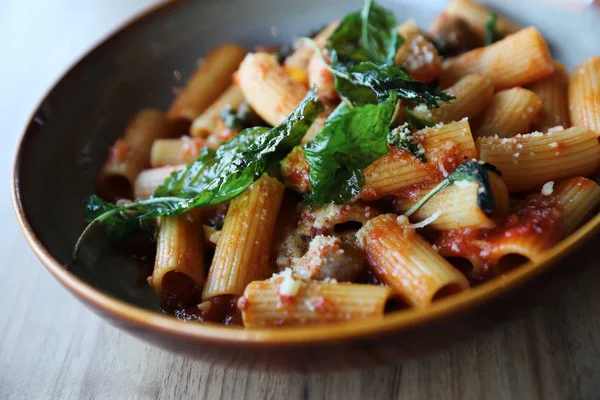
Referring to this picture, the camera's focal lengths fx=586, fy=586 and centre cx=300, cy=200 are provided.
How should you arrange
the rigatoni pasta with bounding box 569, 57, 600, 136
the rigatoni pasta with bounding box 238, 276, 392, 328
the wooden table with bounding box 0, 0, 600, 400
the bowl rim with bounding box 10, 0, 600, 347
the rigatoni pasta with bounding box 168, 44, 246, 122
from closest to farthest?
the bowl rim with bounding box 10, 0, 600, 347, the rigatoni pasta with bounding box 238, 276, 392, 328, the wooden table with bounding box 0, 0, 600, 400, the rigatoni pasta with bounding box 569, 57, 600, 136, the rigatoni pasta with bounding box 168, 44, 246, 122

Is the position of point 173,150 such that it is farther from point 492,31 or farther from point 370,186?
point 492,31

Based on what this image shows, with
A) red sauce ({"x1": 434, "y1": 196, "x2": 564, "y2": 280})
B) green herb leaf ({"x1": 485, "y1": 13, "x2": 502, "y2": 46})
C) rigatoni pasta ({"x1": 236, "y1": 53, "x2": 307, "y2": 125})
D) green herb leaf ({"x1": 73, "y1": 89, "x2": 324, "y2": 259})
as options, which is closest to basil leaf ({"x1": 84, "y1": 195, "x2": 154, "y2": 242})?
green herb leaf ({"x1": 73, "y1": 89, "x2": 324, "y2": 259})

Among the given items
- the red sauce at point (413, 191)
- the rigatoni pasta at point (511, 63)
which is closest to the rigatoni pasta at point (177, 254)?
the red sauce at point (413, 191)

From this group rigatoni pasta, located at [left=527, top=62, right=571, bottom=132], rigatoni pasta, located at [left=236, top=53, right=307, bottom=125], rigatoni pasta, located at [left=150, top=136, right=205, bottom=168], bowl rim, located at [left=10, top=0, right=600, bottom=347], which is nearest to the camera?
bowl rim, located at [left=10, top=0, right=600, bottom=347]

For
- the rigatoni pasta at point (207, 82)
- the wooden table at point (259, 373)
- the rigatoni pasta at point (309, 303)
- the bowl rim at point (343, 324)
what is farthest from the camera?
the rigatoni pasta at point (207, 82)

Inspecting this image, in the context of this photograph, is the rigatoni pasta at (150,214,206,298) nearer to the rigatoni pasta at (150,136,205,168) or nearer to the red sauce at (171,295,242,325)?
the red sauce at (171,295,242,325)

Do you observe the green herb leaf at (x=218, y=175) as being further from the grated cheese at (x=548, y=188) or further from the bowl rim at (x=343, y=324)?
the grated cheese at (x=548, y=188)

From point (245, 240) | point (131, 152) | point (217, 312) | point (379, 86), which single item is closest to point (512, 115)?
point (379, 86)

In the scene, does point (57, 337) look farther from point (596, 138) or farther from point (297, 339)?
point (596, 138)
